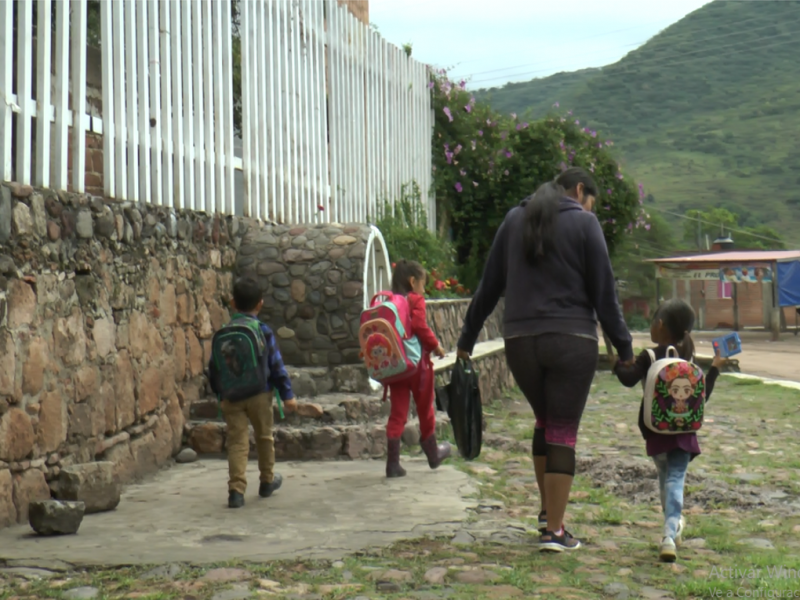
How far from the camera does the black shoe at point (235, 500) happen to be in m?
5.32

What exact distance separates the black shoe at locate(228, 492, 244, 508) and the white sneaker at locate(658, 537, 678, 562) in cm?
214

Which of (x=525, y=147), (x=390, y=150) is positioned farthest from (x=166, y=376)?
(x=525, y=147)

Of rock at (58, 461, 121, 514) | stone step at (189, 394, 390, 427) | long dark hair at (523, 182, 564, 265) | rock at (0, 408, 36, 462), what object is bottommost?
rock at (58, 461, 121, 514)

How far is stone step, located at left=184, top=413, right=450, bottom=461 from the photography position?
6.82 metres

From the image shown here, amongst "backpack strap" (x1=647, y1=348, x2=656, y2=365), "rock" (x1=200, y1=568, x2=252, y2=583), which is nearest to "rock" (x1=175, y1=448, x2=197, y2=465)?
"rock" (x1=200, y1=568, x2=252, y2=583)

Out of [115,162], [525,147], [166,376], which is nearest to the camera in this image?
[115,162]

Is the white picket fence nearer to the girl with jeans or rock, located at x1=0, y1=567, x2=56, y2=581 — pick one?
rock, located at x1=0, y1=567, x2=56, y2=581

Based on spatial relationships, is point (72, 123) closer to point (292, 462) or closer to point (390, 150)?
point (292, 462)

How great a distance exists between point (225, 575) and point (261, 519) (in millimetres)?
1100

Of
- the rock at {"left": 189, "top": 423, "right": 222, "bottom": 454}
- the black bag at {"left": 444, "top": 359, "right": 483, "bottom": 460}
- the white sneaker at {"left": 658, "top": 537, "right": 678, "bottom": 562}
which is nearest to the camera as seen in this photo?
the white sneaker at {"left": 658, "top": 537, "right": 678, "bottom": 562}

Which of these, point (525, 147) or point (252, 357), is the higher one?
point (525, 147)

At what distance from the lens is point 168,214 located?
21.6 ft

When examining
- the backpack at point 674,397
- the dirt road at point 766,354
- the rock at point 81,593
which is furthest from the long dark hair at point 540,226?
the dirt road at point 766,354

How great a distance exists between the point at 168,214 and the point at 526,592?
3.74 metres
